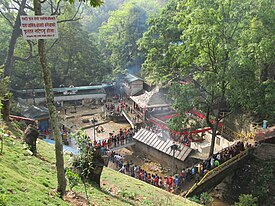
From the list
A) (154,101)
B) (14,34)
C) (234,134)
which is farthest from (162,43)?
(14,34)

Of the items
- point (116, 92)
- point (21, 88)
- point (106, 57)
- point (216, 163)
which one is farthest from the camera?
point (106, 57)

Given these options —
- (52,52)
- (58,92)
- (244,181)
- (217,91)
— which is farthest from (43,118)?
(244,181)

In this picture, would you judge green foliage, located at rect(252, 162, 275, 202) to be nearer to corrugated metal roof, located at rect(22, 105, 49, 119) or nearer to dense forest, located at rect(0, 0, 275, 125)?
dense forest, located at rect(0, 0, 275, 125)

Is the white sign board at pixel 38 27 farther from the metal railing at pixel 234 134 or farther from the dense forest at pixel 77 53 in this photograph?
the dense forest at pixel 77 53

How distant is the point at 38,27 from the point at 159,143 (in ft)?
61.1

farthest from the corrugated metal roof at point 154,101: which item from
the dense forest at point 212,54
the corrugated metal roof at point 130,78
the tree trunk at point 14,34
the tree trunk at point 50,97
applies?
the tree trunk at point 50,97

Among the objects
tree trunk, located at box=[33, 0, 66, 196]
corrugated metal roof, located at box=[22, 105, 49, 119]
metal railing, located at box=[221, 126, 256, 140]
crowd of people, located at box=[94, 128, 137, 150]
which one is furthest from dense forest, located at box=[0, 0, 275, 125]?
crowd of people, located at box=[94, 128, 137, 150]

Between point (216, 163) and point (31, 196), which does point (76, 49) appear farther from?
point (31, 196)

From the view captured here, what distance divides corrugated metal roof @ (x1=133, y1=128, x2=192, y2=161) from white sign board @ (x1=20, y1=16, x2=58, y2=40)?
54.6 ft

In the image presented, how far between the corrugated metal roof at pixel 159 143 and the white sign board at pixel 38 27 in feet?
54.6

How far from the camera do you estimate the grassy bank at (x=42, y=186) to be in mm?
6656

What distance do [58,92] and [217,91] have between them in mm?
25436

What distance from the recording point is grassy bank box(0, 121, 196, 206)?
6.66m

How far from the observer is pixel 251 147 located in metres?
20.0
